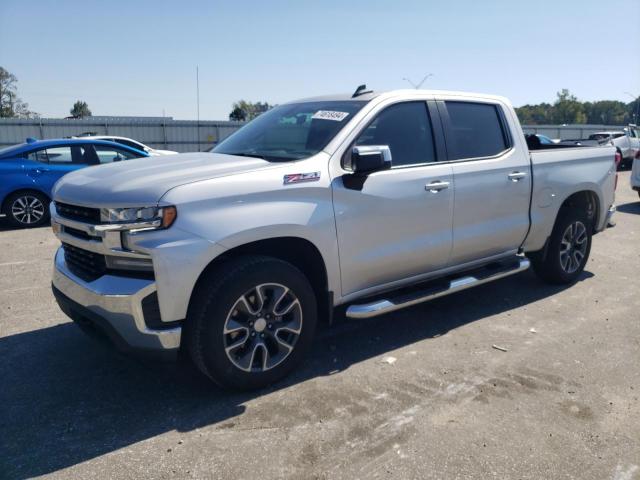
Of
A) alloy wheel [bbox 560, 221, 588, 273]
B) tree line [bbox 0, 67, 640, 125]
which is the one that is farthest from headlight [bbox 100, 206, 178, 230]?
tree line [bbox 0, 67, 640, 125]

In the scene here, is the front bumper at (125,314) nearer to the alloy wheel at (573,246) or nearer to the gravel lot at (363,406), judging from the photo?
the gravel lot at (363,406)

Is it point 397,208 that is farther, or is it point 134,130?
point 134,130

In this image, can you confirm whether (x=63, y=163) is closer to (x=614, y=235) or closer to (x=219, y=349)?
(x=219, y=349)

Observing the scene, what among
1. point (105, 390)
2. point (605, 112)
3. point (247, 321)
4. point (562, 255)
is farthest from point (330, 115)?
point (605, 112)

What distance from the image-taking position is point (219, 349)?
3250mm

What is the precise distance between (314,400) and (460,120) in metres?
2.68

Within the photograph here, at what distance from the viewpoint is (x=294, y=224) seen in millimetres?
3410

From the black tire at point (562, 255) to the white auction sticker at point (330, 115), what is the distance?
2770mm

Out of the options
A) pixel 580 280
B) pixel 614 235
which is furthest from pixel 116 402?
pixel 614 235

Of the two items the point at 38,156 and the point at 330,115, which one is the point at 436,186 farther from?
→ the point at 38,156

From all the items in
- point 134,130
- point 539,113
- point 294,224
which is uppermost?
point 539,113

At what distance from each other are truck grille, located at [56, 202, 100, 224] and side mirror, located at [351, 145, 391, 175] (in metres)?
1.63

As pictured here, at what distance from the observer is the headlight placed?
Answer: 3000 millimetres

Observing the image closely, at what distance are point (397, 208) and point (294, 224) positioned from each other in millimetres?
916
